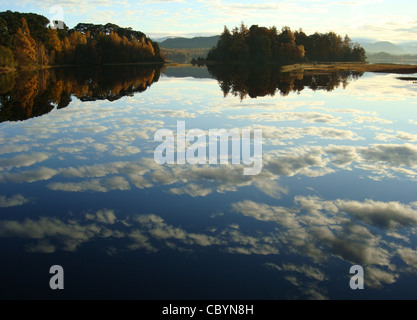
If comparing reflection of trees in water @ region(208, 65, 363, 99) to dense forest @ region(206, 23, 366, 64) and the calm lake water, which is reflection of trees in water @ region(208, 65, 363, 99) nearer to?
the calm lake water

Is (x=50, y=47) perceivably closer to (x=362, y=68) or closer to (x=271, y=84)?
→ (x=271, y=84)

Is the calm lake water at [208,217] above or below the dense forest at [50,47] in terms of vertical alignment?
below

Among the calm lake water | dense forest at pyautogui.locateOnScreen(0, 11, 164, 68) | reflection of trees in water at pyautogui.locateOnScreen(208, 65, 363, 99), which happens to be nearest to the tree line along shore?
dense forest at pyautogui.locateOnScreen(0, 11, 164, 68)

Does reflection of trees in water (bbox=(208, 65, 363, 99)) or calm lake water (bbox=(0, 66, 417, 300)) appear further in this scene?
reflection of trees in water (bbox=(208, 65, 363, 99))

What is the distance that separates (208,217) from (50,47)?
118m

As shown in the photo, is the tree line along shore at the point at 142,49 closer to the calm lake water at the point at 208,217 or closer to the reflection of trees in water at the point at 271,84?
the reflection of trees in water at the point at 271,84

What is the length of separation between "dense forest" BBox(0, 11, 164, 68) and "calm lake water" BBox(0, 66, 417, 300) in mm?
73832

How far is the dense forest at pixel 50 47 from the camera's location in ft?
277

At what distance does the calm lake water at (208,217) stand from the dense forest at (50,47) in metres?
73.8

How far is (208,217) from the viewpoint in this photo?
35.9 ft

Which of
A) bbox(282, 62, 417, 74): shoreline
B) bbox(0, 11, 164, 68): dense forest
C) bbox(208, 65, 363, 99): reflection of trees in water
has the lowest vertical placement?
bbox(208, 65, 363, 99): reflection of trees in water

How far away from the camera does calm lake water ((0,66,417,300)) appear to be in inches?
309

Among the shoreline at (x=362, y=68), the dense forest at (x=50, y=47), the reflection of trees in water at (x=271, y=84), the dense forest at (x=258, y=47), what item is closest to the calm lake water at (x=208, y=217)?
the reflection of trees in water at (x=271, y=84)
